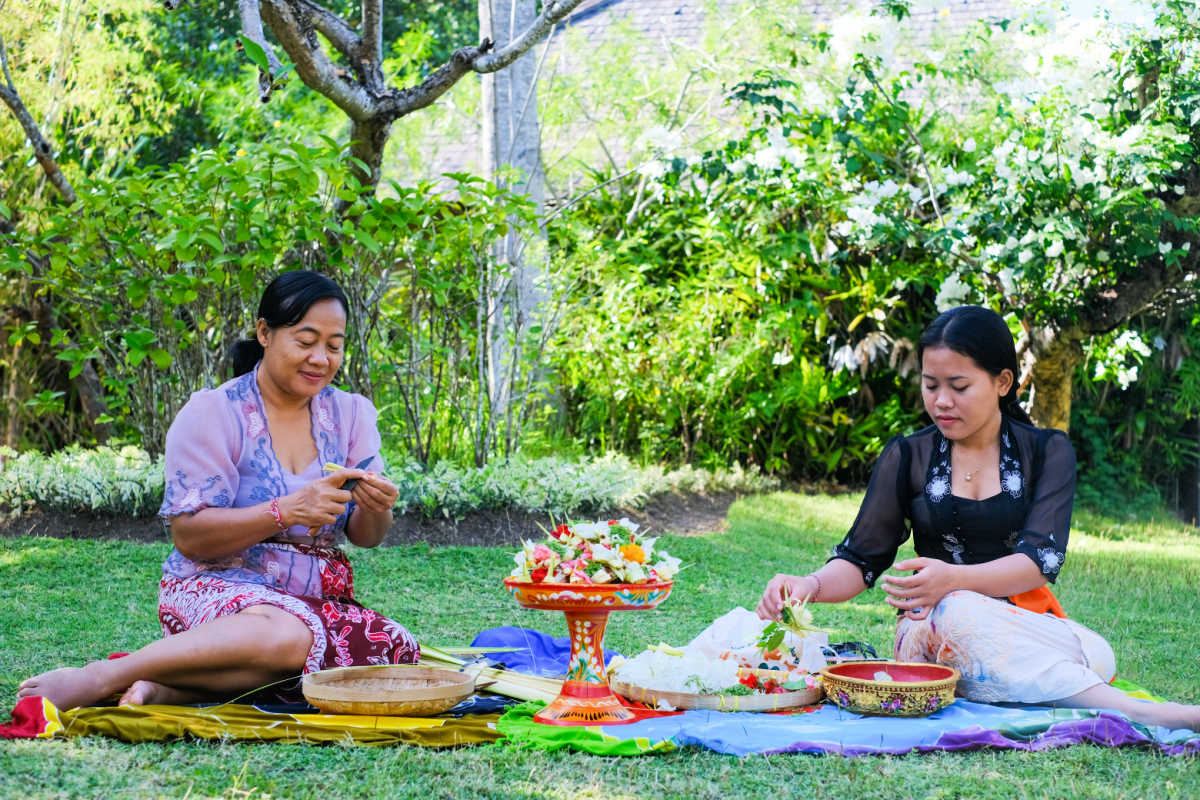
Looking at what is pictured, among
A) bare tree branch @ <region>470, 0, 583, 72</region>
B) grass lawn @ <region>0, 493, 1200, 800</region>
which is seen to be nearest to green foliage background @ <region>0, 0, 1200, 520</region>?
bare tree branch @ <region>470, 0, 583, 72</region>

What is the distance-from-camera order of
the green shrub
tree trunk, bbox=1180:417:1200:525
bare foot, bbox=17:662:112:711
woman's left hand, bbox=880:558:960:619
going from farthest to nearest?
1. tree trunk, bbox=1180:417:1200:525
2. the green shrub
3. woman's left hand, bbox=880:558:960:619
4. bare foot, bbox=17:662:112:711

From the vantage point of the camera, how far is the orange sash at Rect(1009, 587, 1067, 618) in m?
3.43

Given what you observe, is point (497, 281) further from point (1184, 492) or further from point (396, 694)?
point (1184, 492)

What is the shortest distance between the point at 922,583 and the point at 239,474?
199 cm

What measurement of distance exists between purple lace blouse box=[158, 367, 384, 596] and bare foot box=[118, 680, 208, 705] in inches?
13.8

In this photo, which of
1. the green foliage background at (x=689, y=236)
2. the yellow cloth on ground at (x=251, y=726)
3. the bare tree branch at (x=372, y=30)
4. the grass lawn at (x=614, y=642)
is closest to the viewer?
the grass lawn at (x=614, y=642)

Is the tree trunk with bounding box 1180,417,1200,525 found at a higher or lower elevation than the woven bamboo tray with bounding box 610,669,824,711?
higher

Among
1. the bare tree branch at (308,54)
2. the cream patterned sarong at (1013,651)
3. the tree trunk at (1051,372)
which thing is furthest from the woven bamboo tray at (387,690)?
the tree trunk at (1051,372)

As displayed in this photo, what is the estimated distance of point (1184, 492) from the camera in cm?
1017

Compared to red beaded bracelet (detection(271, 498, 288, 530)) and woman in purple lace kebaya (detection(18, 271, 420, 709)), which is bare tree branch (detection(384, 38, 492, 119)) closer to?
woman in purple lace kebaya (detection(18, 271, 420, 709))

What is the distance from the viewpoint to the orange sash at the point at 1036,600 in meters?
3.43

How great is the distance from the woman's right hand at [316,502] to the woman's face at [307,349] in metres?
0.37

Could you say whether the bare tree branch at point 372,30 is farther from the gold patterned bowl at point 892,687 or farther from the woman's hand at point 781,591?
the gold patterned bowl at point 892,687

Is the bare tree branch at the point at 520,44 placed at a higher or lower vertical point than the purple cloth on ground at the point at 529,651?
higher
